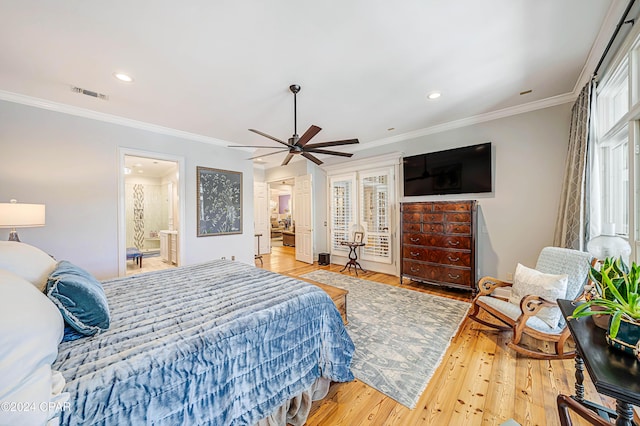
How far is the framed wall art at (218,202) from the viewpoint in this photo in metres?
4.49

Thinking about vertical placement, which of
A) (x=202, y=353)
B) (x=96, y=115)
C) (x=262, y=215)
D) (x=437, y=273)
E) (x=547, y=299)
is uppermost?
(x=96, y=115)

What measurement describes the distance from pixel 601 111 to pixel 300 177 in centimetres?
525

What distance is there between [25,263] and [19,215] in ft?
5.65

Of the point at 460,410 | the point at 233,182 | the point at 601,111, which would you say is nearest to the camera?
the point at 460,410

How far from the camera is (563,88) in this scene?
9.61 feet

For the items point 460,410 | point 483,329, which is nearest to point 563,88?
point 483,329

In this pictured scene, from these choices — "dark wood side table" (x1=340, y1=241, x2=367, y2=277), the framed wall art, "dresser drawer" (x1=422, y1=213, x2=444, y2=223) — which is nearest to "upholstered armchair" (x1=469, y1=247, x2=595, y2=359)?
"dresser drawer" (x1=422, y1=213, x2=444, y2=223)

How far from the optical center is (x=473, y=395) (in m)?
1.77

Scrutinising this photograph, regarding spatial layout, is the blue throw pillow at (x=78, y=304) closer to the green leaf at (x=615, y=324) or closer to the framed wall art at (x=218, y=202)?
the green leaf at (x=615, y=324)

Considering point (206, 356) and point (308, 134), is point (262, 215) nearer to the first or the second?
point (308, 134)

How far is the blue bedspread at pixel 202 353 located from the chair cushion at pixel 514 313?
171cm

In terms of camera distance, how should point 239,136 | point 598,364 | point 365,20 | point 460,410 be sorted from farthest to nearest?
point 239,136
point 365,20
point 460,410
point 598,364

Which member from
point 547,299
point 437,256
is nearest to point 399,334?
point 547,299

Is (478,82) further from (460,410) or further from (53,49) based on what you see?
(53,49)
